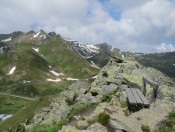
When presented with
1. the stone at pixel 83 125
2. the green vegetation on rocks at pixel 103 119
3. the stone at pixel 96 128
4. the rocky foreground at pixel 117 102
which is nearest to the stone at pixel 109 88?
the rocky foreground at pixel 117 102

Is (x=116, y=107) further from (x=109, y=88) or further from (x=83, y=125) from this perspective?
(x=109, y=88)

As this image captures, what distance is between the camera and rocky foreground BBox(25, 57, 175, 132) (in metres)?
17.5

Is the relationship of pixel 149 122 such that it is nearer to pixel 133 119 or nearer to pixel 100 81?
pixel 133 119

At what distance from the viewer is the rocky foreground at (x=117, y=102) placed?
57.5 ft

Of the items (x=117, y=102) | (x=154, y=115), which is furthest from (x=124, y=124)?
(x=117, y=102)

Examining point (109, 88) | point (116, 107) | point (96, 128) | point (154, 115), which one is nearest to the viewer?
point (96, 128)

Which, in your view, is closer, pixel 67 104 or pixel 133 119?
pixel 133 119

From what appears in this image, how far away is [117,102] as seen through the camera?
2666 centimetres

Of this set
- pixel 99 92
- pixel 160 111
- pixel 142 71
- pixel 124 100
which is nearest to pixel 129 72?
pixel 142 71

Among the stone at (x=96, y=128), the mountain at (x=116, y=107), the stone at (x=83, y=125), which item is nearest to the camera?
the stone at (x=96, y=128)

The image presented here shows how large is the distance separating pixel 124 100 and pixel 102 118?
9.23 metres

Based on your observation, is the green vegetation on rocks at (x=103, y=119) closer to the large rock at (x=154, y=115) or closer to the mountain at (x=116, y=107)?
the mountain at (x=116, y=107)

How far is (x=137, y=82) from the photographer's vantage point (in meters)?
30.8

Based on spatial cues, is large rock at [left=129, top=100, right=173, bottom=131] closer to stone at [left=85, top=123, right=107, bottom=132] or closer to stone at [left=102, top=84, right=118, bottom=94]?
stone at [left=85, top=123, right=107, bottom=132]
